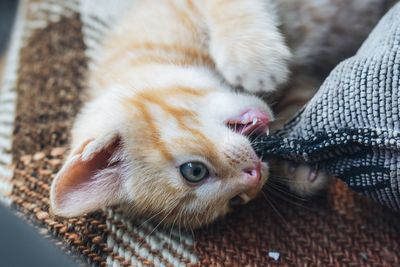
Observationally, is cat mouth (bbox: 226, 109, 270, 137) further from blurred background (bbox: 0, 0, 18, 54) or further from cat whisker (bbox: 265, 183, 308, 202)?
blurred background (bbox: 0, 0, 18, 54)

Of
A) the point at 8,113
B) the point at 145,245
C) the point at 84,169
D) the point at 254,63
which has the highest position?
the point at 254,63

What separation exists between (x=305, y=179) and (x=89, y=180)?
0.50 meters

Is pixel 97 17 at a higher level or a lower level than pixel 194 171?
lower

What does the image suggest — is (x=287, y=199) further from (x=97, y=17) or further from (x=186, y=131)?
(x=97, y=17)

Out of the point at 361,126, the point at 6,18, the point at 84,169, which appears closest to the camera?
the point at 361,126

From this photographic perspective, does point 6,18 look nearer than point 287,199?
No

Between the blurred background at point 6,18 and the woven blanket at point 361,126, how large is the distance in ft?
6.21

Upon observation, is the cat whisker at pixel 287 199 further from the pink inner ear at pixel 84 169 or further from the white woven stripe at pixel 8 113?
the white woven stripe at pixel 8 113

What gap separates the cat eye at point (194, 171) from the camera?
119 centimetres

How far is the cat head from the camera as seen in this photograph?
1.18m

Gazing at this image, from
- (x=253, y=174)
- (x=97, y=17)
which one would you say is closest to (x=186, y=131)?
(x=253, y=174)

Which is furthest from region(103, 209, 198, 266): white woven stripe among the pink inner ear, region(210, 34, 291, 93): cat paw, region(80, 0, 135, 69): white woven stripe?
region(80, 0, 135, 69): white woven stripe

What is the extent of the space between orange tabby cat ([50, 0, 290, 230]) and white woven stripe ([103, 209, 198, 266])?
0.04m

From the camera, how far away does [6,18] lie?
265 centimetres
